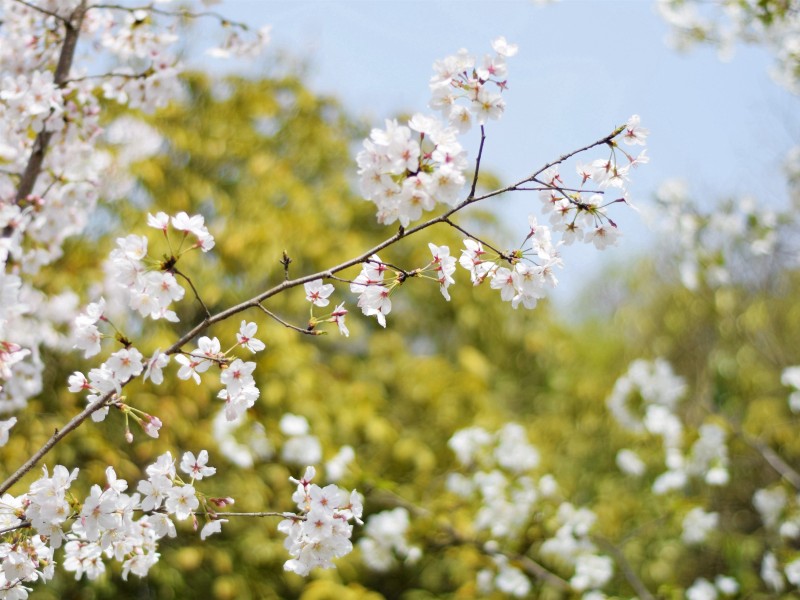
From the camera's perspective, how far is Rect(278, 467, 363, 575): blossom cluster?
1179 millimetres

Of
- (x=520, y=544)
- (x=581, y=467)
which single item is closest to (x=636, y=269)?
(x=581, y=467)

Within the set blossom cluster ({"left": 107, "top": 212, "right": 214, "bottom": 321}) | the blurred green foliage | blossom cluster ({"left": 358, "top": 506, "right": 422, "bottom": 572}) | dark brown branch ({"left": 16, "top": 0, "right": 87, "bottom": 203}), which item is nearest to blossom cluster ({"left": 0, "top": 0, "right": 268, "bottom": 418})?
dark brown branch ({"left": 16, "top": 0, "right": 87, "bottom": 203})

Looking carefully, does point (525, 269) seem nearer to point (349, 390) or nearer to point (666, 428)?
point (349, 390)

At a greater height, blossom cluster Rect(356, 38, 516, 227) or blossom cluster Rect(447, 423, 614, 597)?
blossom cluster Rect(356, 38, 516, 227)

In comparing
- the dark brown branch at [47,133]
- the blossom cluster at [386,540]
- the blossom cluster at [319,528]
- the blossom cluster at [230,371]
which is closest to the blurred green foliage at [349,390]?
the blossom cluster at [386,540]

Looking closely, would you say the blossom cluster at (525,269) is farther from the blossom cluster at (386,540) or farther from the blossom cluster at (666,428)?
the blossom cluster at (666,428)

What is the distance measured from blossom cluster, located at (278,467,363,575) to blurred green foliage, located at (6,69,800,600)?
3.41ft

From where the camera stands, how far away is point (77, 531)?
44.9 inches

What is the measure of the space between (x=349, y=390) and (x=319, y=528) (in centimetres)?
232

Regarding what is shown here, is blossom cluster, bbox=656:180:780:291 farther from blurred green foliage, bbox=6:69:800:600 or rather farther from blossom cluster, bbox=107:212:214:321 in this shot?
blossom cluster, bbox=107:212:214:321

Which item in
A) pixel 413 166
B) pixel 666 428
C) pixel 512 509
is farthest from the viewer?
pixel 666 428

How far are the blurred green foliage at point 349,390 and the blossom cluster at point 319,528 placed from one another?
1.04 meters

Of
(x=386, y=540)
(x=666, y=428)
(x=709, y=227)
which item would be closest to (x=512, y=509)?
(x=386, y=540)

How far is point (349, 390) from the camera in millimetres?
3492
